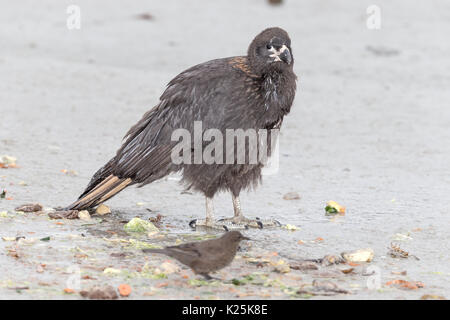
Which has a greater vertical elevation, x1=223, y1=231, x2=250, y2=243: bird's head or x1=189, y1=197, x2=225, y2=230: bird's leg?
x1=223, y1=231, x2=250, y2=243: bird's head

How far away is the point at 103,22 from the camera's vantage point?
14.1 metres

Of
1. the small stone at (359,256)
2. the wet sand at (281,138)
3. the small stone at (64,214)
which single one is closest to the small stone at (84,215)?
the small stone at (64,214)

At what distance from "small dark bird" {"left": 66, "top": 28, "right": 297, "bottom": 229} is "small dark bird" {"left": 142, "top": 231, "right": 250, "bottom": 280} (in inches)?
50.7

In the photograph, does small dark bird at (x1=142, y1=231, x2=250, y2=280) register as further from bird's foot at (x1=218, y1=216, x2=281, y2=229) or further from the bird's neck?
the bird's neck

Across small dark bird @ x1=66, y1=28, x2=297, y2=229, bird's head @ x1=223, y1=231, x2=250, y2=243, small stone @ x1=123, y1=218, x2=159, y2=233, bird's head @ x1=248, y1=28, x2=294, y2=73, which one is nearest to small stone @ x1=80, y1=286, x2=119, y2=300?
bird's head @ x1=223, y1=231, x2=250, y2=243

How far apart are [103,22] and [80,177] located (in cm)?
642

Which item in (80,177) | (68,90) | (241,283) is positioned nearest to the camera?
(241,283)

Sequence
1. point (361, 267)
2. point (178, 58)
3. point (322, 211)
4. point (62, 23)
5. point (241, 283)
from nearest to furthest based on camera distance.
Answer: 1. point (241, 283)
2. point (361, 267)
3. point (322, 211)
4. point (178, 58)
5. point (62, 23)

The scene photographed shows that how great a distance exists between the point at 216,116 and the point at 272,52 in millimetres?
643

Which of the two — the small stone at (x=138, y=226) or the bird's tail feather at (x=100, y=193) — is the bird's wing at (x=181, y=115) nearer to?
the bird's tail feather at (x=100, y=193)

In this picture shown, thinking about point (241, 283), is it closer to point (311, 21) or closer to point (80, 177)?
point (80, 177)

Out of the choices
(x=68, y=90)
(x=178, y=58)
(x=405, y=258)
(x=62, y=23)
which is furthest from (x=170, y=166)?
(x=62, y=23)

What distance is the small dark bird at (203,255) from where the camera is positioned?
5465 millimetres

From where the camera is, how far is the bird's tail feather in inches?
277
